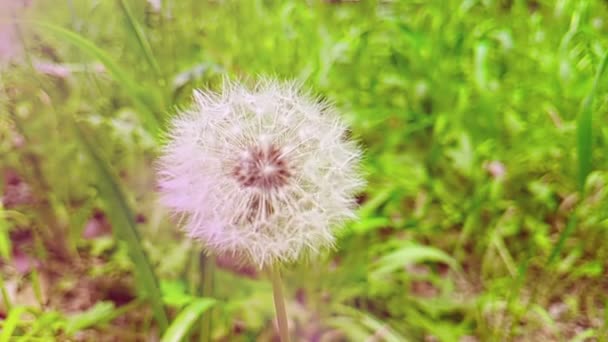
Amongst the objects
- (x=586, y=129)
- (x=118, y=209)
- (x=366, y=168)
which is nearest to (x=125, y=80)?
(x=118, y=209)

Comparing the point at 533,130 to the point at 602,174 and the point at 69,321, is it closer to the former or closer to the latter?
the point at 602,174

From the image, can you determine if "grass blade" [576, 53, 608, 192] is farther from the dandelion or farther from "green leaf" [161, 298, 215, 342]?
"green leaf" [161, 298, 215, 342]

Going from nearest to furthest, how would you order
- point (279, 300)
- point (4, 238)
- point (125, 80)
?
point (279, 300), point (125, 80), point (4, 238)

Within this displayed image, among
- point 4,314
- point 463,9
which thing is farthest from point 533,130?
point 4,314

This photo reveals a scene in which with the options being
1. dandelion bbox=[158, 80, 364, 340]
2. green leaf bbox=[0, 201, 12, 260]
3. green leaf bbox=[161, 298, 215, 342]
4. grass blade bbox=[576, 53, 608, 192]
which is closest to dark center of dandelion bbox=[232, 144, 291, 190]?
dandelion bbox=[158, 80, 364, 340]

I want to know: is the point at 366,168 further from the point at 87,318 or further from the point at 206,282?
the point at 87,318
